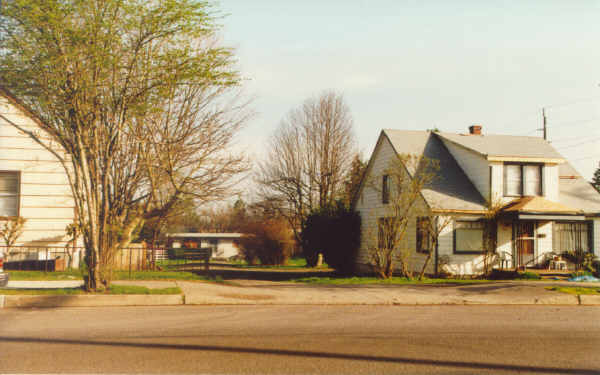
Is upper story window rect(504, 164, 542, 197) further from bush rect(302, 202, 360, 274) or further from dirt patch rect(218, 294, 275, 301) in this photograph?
dirt patch rect(218, 294, 275, 301)

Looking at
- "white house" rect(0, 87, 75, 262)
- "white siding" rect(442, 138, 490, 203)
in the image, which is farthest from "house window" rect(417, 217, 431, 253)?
"white house" rect(0, 87, 75, 262)

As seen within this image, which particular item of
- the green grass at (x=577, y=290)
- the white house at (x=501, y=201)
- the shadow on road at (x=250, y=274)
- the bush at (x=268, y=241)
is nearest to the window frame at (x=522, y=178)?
the white house at (x=501, y=201)

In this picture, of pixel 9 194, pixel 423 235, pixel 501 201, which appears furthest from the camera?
pixel 501 201

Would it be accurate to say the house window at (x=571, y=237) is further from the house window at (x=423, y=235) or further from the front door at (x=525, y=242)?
the house window at (x=423, y=235)

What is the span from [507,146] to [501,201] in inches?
155

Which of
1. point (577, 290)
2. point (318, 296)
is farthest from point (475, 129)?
point (318, 296)

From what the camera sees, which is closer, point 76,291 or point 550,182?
point 76,291

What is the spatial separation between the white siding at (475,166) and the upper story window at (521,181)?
38.3 inches

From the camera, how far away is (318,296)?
13.6 metres

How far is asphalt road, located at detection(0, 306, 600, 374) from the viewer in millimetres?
6551

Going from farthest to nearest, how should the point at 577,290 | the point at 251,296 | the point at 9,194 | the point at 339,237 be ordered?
1. the point at 339,237
2. the point at 9,194
3. the point at 577,290
4. the point at 251,296

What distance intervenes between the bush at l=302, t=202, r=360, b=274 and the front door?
27.0 ft

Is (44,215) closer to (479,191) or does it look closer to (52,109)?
(52,109)

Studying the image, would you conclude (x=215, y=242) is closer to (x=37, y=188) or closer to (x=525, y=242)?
(x=37, y=188)
